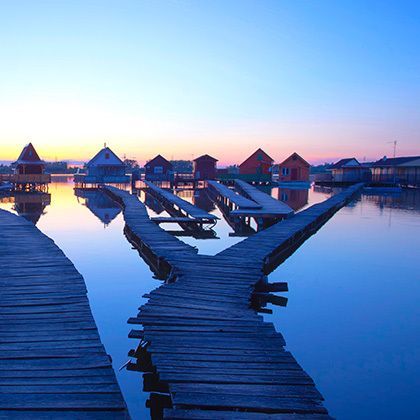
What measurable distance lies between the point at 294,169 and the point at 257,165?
6.64 meters

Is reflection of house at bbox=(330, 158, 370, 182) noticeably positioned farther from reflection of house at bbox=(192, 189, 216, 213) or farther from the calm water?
the calm water

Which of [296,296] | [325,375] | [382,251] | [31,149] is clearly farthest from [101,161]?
[325,375]

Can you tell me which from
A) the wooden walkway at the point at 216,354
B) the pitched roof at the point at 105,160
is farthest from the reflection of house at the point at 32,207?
the wooden walkway at the point at 216,354

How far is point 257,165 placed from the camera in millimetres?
80125

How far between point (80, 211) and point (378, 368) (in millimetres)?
31751

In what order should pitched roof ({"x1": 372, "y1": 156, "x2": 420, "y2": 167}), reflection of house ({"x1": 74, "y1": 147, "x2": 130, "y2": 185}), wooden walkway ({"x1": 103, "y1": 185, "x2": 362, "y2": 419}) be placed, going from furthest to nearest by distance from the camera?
pitched roof ({"x1": 372, "y1": 156, "x2": 420, "y2": 167}) → reflection of house ({"x1": 74, "y1": 147, "x2": 130, "y2": 185}) → wooden walkway ({"x1": 103, "y1": 185, "x2": 362, "y2": 419})

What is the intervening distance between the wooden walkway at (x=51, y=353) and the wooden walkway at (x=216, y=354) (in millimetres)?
926

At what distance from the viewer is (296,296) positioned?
1466 centimetres

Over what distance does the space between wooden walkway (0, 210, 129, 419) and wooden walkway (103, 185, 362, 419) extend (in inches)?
36.5

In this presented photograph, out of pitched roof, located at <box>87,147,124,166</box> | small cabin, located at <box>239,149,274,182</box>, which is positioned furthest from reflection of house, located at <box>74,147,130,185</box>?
small cabin, located at <box>239,149,274,182</box>

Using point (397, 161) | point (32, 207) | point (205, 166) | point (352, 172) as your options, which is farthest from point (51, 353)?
point (397, 161)

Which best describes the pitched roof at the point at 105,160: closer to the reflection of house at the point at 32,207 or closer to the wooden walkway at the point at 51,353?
the reflection of house at the point at 32,207

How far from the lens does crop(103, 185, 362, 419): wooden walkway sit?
19.6 ft

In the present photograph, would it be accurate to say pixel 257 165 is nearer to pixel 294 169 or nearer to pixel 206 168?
pixel 294 169
